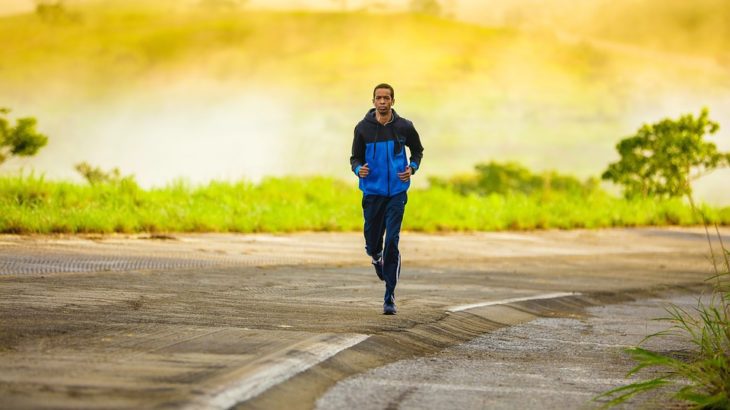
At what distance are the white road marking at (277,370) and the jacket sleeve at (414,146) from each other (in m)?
2.46

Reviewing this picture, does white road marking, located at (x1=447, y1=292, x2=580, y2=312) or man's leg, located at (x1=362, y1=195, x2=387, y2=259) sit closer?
man's leg, located at (x1=362, y1=195, x2=387, y2=259)

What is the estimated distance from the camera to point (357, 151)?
11156 mm

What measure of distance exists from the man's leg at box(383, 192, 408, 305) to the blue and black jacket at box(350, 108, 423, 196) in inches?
4.3

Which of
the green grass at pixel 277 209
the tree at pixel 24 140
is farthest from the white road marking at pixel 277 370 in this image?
the tree at pixel 24 140

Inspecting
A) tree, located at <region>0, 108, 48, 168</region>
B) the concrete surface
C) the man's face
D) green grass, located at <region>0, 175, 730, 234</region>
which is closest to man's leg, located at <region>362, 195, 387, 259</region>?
the man's face

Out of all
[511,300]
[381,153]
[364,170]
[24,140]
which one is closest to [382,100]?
[381,153]

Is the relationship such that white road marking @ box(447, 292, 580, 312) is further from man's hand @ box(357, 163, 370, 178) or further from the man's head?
the man's head

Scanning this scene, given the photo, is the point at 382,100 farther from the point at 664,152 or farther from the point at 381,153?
the point at 664,152


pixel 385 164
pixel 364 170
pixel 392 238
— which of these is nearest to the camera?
pixel 364 170

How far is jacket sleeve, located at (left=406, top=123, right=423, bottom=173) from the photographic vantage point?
11258 millimetres

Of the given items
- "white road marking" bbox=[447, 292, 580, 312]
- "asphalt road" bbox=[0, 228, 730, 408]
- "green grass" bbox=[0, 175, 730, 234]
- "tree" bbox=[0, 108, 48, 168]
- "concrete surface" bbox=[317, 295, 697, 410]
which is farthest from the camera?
"tree" bbox=[0, 108, 48, 168]

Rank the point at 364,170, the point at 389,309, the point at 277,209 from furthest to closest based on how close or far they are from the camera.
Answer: the point at 277,209, the point at 389,309, the point at 364,170

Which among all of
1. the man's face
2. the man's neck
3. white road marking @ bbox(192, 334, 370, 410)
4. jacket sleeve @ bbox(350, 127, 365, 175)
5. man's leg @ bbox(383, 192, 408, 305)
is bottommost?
white road marking @ bbox(192, 334, 370, 410)

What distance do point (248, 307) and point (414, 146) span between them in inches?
82.8
